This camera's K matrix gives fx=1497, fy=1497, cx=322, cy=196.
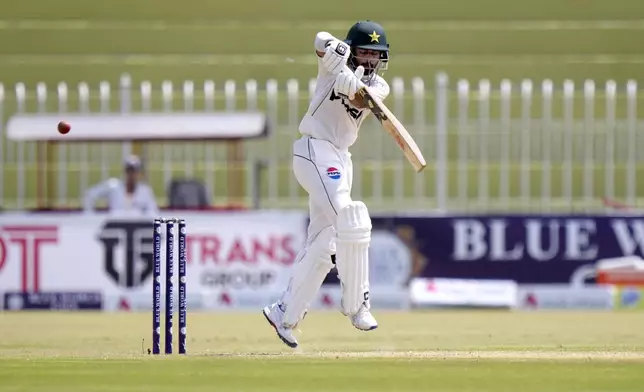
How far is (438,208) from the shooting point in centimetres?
1373

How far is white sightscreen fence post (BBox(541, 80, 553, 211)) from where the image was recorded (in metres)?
13.9

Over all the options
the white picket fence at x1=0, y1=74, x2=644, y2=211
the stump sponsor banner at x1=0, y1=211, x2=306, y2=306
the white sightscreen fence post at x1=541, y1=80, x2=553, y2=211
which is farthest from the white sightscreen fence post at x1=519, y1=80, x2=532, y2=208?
the stump sponsor banner at x1=0, y1=211, x2=306, y2=306

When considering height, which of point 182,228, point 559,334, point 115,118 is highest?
point 115,118

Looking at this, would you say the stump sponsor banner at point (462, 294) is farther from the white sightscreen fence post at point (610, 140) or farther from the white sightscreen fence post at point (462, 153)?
the white sightscreen fence post at point (610, 140)

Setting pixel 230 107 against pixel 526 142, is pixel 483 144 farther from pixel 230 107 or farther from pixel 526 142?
pixel 230 107

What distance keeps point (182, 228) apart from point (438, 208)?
6280 millimetres

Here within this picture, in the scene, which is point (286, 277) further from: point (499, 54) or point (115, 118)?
point (499, 54)

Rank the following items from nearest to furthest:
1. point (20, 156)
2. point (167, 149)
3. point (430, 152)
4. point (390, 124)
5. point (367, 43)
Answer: point (390, 124)
point (367, 43)
point (20, 156)
point (430, 152)
point (167, 149)

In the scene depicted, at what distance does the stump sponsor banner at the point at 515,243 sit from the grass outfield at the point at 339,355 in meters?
1.30

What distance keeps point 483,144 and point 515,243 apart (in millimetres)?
1401

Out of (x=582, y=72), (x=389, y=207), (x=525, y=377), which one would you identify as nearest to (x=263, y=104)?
(x=389, y=207)

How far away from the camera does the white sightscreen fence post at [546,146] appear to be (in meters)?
13.9

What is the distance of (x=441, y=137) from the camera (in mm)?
13859

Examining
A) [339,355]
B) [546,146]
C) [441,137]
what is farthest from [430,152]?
[339,355]
